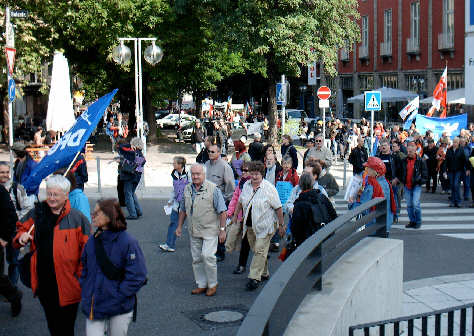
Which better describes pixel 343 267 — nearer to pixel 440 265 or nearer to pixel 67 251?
pixel 67 251

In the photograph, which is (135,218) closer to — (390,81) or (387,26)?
(390,81)

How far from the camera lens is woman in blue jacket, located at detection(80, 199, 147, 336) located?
5.15 m

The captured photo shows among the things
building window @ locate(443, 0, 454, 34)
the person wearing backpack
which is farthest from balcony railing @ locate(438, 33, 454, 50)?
the person wearing backpack

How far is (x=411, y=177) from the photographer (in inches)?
514

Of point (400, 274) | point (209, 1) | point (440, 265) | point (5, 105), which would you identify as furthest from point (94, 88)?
point (400, 274)

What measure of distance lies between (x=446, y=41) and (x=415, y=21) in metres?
4.39

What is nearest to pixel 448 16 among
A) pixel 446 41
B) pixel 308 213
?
pixel 446 41

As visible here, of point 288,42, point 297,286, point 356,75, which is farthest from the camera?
point 356,75

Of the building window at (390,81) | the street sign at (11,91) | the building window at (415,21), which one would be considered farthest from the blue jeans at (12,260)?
the building window at (390,81)

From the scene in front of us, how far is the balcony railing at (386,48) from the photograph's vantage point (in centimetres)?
4622

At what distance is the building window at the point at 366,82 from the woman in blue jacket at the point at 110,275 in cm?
4589

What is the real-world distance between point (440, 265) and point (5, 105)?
95.8 feet

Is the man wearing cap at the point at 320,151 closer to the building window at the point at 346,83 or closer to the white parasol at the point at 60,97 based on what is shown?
the white parasol at the point at 60,97

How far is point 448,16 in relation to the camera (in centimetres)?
3916
